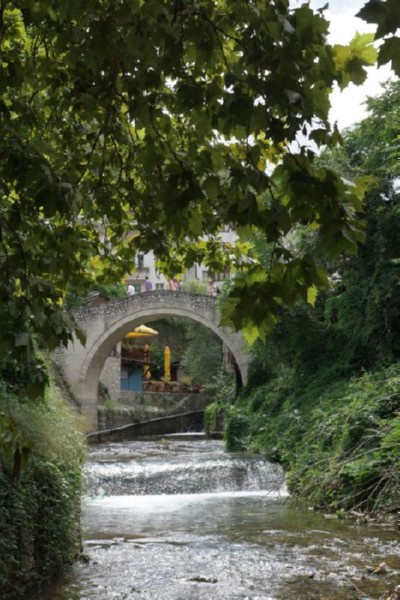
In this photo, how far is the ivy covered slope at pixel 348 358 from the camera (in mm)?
9789

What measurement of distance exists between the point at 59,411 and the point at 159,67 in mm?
4865

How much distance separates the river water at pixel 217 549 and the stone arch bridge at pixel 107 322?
12.2 m

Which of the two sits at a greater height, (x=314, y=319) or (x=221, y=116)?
(x=314, y=319)

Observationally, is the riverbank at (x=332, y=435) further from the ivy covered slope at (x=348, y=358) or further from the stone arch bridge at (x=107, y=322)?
the stone arch bridge at (x=107, y=322)

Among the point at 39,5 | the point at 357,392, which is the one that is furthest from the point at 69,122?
the point at 357,392

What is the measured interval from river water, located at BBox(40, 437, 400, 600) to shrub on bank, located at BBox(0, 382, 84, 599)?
251 millimetres

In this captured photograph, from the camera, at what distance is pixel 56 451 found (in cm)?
583

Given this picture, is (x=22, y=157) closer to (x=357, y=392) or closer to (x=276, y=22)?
(x=276, y=22)

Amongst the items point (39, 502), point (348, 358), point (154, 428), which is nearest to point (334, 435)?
point (348, 358)

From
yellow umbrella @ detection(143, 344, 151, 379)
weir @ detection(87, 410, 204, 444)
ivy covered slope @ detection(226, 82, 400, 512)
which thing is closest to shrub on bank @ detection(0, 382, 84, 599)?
ivy covered slope @ detection(226, 82, 400, 512)

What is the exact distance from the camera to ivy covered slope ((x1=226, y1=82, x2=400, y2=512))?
9789 millimetres

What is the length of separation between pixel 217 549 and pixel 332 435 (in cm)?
423

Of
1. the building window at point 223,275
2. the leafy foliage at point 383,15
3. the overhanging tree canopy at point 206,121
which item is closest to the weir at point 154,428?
the building window at point 223,275

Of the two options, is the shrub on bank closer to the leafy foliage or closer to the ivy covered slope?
the leafy foliage
